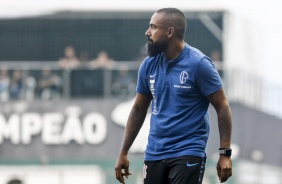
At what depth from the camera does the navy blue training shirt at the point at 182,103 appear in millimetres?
11328

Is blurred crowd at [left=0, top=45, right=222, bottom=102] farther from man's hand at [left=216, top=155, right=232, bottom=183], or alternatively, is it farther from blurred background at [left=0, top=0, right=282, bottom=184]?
man's hand at [left=216, top=155, right=232, bottom=183]

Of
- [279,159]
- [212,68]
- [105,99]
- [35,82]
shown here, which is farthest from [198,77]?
[279,159]

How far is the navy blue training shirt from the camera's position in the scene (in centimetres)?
1133

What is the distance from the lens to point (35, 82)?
102ft

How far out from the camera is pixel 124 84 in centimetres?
3172

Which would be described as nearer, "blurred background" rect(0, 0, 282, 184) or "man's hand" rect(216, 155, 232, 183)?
"man's hand" rect(216, 155, 232, 183)

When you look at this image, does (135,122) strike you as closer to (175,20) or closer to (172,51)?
(172,51)

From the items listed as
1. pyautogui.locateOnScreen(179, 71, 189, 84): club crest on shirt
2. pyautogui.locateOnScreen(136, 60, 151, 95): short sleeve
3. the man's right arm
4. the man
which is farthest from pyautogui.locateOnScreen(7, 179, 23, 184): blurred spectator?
pyautogui.locateOnScreen(179, 71, 189, 84): club crest on shirt

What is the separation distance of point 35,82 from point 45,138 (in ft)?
10.7

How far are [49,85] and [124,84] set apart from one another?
1.78m

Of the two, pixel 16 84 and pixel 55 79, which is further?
pixel 16 84

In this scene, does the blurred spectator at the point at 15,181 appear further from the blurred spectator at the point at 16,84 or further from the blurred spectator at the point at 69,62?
the blurred spectator at the point at 69,62

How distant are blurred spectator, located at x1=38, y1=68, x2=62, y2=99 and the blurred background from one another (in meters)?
0.04

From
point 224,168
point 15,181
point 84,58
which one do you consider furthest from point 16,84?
point 224,168
